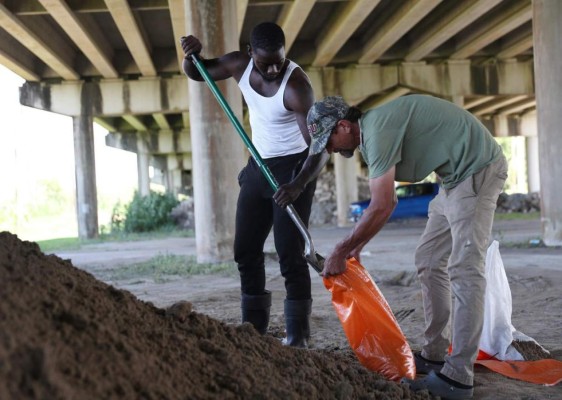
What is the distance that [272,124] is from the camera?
4094mm

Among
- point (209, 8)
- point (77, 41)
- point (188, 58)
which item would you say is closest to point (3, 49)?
point (77, 41)

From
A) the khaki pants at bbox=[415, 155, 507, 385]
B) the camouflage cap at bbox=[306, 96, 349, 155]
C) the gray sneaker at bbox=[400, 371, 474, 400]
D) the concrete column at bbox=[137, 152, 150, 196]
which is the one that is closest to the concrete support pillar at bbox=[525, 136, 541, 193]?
the concrete column at bbox=[137, 152, 150, 196]

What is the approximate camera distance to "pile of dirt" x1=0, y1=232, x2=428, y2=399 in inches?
79.3

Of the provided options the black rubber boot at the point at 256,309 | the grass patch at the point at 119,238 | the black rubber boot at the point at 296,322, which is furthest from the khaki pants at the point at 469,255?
the grass patch at the point at 119,238

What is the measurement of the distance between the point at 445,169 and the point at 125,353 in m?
1.79

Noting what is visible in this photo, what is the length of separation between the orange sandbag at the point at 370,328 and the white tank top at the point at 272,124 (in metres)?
0.95

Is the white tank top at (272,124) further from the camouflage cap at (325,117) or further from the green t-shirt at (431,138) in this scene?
the green t-shirt at (431,138)

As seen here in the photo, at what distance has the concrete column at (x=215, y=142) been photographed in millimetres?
10234

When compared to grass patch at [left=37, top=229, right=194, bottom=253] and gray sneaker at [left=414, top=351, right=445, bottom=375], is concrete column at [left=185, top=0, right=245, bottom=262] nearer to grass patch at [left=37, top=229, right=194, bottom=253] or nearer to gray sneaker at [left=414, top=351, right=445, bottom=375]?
gray sneaker at [left=414, top=351, right=445, bottom=375]

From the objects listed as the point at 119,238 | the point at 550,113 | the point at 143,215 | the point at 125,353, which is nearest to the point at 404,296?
the point at 125,353

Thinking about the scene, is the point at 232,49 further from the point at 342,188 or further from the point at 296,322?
the point at 342,188

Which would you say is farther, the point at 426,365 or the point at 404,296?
the point at 404,296

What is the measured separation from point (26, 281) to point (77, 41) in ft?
48.0

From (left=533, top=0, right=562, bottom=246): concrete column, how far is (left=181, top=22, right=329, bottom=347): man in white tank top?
8187 mm
